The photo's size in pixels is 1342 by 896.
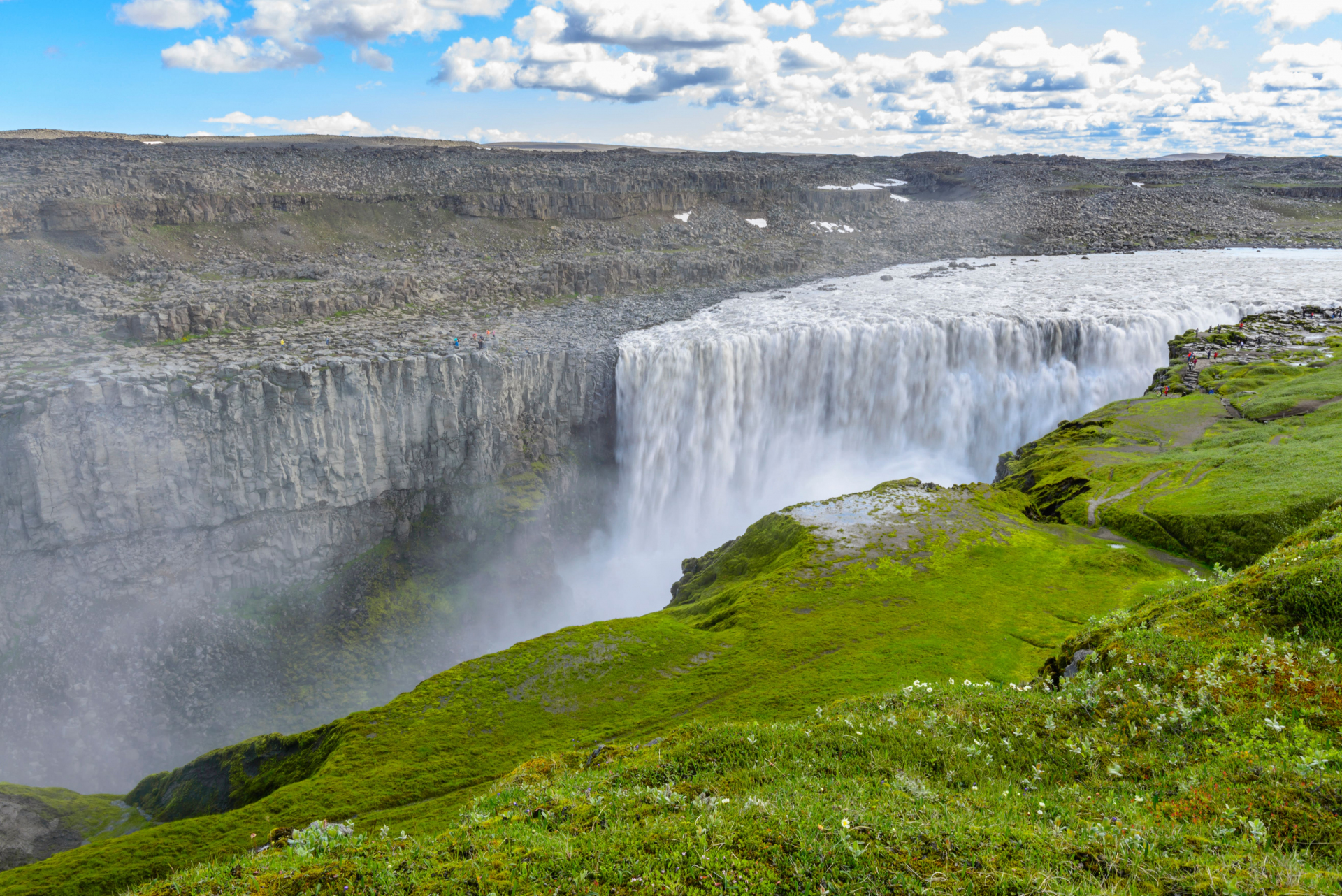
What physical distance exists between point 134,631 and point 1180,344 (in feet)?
208

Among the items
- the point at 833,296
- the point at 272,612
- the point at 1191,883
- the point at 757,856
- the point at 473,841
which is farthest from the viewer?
the point at 833,296

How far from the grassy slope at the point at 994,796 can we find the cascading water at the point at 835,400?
34806 millimetres

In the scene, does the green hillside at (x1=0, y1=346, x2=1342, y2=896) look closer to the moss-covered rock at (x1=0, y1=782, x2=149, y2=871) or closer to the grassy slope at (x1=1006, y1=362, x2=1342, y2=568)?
the grassy slope at (x1=1006, y1=362, x2=1342, y2=568)

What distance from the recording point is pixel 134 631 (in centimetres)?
3706

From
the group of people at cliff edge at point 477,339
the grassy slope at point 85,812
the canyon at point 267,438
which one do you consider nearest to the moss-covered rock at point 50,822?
the grassy slope at point 85,812

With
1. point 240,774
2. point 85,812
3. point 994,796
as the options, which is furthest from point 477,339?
point 994,796

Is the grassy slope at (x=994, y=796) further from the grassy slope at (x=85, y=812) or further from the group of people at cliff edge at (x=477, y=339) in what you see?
the group of people at cliff edge at (x=477, y=339)

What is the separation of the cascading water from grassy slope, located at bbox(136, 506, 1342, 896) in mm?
34806

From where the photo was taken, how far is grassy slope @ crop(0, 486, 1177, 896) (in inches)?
577

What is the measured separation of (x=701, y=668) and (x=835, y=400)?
34.4m

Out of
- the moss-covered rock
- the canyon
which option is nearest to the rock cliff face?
A: the canyon

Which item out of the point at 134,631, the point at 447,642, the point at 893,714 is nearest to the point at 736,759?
the point at 893,714

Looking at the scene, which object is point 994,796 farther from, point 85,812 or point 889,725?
point 85,812

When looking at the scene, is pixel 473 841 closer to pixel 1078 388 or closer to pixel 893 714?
pixel 893 714
